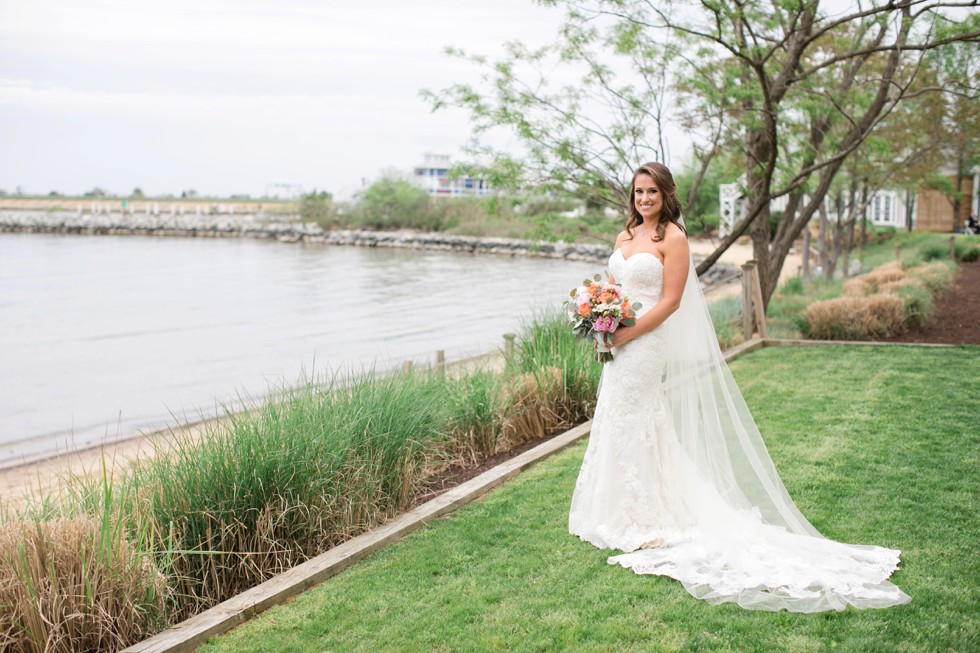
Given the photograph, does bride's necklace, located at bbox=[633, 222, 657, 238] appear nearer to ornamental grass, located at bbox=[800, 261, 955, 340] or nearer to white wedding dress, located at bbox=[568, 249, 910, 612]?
white wedding dress, located at bbox=[568, 249, 910, 612]

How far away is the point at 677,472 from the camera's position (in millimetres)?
A: 5660

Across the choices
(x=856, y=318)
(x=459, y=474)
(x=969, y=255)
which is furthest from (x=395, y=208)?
(x=459, y=474)

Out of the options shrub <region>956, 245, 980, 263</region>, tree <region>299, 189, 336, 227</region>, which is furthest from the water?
tree <region>299, 189, 336, 227</region>

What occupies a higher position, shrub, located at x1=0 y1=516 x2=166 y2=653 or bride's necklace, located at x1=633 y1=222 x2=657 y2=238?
bride's necklace, located at x1=633 y1=222 x2=657 y2=238

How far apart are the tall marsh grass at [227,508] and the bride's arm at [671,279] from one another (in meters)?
2.23

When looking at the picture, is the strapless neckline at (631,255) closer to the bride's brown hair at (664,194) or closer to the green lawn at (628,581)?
the bride's brown hair at (664,194)

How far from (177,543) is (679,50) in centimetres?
1124

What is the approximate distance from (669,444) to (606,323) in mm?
946

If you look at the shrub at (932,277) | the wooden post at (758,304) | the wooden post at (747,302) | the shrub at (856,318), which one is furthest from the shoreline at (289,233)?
the wooden post at (747,302)

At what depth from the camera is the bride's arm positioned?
544 centimetres

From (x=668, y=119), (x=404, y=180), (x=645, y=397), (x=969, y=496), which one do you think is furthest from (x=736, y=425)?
(x=404, y=180)

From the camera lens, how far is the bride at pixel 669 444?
209 inches

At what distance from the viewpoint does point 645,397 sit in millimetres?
5609

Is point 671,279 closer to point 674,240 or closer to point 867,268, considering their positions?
point 674,240
